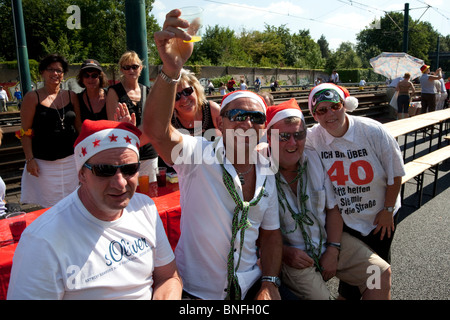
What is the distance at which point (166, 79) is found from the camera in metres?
1.62

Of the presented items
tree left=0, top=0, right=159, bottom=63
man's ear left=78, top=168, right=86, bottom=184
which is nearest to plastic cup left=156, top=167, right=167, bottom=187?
man's ear left=78, top=168, right=86, bottom=184

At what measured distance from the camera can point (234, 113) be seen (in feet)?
6.48

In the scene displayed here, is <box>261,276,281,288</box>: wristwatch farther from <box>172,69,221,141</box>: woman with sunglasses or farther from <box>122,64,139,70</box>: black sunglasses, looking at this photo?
<box>122,64,139,70</box>: black sunglasses

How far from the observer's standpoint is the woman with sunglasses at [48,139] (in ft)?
11.1

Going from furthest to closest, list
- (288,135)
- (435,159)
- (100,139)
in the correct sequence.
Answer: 1. (435,159)
2. (288,135)
3. (100,139)

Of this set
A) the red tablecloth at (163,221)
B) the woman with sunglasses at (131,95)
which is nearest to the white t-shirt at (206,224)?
the red tablecloth at (163,221)

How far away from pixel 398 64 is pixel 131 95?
573 inches

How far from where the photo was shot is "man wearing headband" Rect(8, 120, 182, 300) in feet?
4.51

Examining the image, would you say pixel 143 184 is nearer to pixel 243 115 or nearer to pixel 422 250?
pixel 243 115

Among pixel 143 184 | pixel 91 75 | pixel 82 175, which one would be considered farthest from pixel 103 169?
pixel 91 75

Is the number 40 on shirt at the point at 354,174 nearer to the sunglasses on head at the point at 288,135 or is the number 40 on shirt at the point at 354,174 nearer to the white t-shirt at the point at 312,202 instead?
the white t-shirt at the point at 312,202

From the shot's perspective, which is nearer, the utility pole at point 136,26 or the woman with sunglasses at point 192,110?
the woman with sunglasses at point 192,110

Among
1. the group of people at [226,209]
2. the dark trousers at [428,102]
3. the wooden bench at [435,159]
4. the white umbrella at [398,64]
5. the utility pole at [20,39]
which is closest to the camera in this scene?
the group of people at [226,209]
